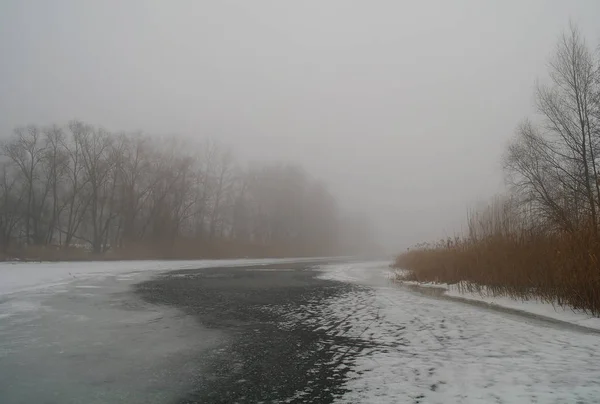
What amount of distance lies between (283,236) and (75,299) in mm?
63127

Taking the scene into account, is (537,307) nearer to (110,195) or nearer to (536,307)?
(536,307)

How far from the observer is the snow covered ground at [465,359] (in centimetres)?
434

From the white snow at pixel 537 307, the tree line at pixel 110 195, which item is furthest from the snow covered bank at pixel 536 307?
the tree line at pixel 110 195

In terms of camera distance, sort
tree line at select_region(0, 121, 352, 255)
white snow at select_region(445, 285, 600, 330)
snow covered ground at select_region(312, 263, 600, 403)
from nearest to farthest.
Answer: snow covered ground at select_region(312, 263, 600, 403) < white snow at select_region(445, 285, 600, 330) < tree line at select_region(0, 121, 352, 255)

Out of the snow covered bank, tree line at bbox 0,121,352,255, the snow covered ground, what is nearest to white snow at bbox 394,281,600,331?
the snow covered bank

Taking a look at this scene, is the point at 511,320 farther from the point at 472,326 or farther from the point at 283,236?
the point at 283,236

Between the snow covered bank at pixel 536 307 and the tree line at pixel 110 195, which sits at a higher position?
the tree line at pixel 110 195

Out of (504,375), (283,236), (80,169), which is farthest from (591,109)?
(283,236)

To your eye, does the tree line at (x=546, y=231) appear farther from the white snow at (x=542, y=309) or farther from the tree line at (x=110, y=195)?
the tree line at (x=110, y=195)

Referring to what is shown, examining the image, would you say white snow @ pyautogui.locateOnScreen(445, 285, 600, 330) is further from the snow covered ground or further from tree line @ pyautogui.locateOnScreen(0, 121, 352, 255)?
tree line @ pyautogui.locateOnScreen(0, 121, 352, 255)

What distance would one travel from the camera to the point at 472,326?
8320 millimetres

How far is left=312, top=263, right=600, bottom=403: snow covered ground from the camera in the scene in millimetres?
4340

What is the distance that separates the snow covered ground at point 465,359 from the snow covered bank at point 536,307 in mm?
620

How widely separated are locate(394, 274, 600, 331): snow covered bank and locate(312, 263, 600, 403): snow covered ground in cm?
62
